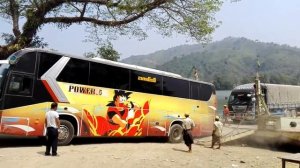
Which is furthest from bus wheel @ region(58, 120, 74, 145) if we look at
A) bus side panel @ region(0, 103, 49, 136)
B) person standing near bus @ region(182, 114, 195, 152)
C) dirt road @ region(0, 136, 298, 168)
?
person standing near bus @ region(182, 114, 195, 152)

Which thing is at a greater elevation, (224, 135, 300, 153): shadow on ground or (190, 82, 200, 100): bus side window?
(190, 82, 200, 100): bus side window

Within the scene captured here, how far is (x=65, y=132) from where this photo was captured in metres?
14.4

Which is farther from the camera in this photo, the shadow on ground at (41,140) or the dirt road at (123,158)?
the shadow on ground at (41,140)

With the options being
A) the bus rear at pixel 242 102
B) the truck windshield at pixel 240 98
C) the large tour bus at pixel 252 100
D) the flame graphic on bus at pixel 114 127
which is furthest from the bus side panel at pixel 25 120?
the truck windshield at pixel 240 98

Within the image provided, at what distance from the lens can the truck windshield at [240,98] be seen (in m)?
33.3

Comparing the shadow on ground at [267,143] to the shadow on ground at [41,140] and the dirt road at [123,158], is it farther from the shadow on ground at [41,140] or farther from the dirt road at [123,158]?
the shadow on ground at [41,140]

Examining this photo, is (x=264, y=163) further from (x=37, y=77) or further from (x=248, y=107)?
(x=248, y=107)

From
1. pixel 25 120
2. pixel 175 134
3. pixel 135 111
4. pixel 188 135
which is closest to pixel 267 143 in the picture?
pixel 175 134

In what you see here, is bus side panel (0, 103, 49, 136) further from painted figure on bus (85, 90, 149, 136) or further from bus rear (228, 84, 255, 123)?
bus rear (228, 84, 255, 123)

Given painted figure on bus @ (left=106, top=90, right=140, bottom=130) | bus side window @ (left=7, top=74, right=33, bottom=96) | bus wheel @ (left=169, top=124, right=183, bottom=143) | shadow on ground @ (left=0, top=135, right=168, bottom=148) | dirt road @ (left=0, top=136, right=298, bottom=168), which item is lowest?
dirt road @ (left=0, top=136, right=298, bottom=168)

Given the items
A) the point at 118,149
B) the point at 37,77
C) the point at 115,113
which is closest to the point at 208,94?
the point at 115,113

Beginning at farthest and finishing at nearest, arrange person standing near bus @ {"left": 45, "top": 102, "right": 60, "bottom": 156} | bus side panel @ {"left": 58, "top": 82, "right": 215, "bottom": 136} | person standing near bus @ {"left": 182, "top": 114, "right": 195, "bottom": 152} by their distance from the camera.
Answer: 1. person standing near bus @ {"left": 182, "top": 114, "right": 195, "bottom": 152}
2. bus side panel @ {"left": 58, "top": 82, "right": 215, "bottom": 136}
3. person standing near bus @ {"left": 45, "top": 102, "right": 60, "bottom": 156}

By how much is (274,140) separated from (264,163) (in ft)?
16.6

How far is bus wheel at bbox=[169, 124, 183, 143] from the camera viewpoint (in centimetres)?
1877
